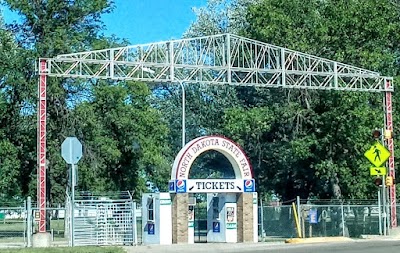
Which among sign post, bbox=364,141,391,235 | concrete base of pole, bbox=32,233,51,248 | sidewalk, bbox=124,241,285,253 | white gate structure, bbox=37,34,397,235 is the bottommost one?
sidewalk, bbox=124,241,285,253

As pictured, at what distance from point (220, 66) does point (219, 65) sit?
2.10 m

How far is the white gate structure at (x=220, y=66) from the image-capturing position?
35.0 metres

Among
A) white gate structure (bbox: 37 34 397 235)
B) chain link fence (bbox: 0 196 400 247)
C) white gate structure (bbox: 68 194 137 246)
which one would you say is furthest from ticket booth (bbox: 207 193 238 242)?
white gate structure (bbox: 37 34 397 235)

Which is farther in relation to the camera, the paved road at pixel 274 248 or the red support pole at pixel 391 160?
the red support pole at pixel 391 160

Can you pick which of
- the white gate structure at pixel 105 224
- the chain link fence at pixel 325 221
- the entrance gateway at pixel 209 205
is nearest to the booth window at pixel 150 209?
the entrance gateway at pixel 209 205

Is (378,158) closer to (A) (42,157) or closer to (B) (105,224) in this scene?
(B) (105,224)

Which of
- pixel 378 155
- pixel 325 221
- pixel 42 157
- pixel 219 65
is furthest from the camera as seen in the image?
pixel 325 221

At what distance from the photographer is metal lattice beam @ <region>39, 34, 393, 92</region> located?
35469 mm

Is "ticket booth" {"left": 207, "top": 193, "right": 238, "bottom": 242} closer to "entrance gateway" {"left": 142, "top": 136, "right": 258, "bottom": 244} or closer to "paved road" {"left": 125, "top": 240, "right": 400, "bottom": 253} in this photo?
"entrance gateway" {"left": 142, "top": 136, "right": 258, "bottom": 244}

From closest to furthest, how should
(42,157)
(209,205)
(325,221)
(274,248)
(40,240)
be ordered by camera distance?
1. (274,248)
2. (40,240)
3. (42,157)
4. (209,205)
5. (325,221)

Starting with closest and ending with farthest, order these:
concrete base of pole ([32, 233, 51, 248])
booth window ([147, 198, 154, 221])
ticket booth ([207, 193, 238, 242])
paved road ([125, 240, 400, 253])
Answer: paved road ([125, 240, 400, 253])
concrete base of pole ([32, 233, 51, 248])
booth window ([147, 198, 154, 221])
ticket booth ([207, 193, 238, 242])

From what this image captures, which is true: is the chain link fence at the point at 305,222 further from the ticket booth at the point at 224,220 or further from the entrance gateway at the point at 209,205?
the entrance gateway at the point at 209,205

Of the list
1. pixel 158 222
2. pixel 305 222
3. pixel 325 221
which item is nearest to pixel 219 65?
pixel 305 222

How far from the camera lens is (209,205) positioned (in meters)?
34.9
